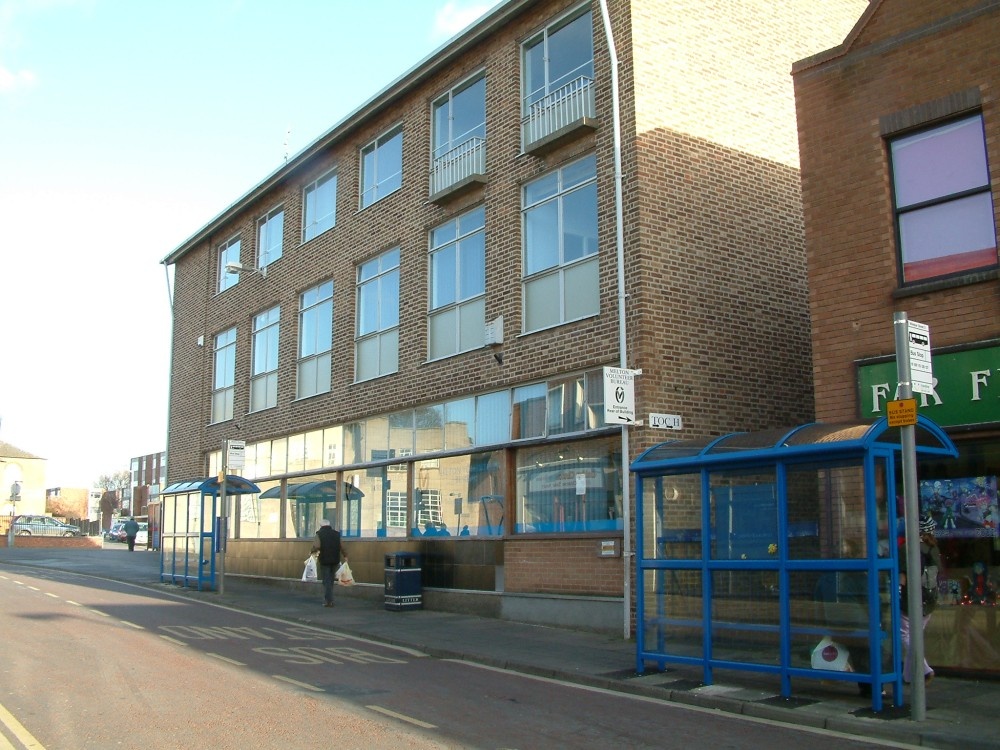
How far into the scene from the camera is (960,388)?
35.8ft

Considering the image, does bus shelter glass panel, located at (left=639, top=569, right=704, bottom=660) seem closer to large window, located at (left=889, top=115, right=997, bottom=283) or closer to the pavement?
the pavement

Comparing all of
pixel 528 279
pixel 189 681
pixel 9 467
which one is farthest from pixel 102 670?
pixel 9 467

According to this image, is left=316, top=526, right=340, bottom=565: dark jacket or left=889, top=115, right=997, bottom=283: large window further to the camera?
left=316, top=526, right=340, bottom=565: dark jacket

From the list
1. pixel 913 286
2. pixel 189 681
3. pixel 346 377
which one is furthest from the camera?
pixel 346 377

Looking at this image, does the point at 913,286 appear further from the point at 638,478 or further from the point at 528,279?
the point at 528,279

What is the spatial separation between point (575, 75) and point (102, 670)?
457 inches

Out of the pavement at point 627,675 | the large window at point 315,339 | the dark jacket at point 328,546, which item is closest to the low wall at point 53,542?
the large window at point 315,339

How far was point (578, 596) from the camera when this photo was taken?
1530 cm

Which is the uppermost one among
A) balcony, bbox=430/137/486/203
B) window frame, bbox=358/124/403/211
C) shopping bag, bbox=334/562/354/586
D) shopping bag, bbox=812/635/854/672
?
window frame, bbox=358/124/403/211

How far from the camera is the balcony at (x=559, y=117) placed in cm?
1625

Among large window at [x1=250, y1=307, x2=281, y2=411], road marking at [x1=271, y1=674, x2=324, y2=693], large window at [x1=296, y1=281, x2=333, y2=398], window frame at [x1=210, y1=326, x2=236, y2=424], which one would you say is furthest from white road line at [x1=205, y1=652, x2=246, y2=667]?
window frame at [x1=210, y1=326, x2=236, y2=424]

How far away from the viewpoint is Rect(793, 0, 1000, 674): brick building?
1077cm

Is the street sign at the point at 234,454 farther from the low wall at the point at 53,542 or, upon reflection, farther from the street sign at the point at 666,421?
the low wall at the point at 53,542

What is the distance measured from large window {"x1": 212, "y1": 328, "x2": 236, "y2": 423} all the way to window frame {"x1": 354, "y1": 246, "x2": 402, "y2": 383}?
24.2ft
